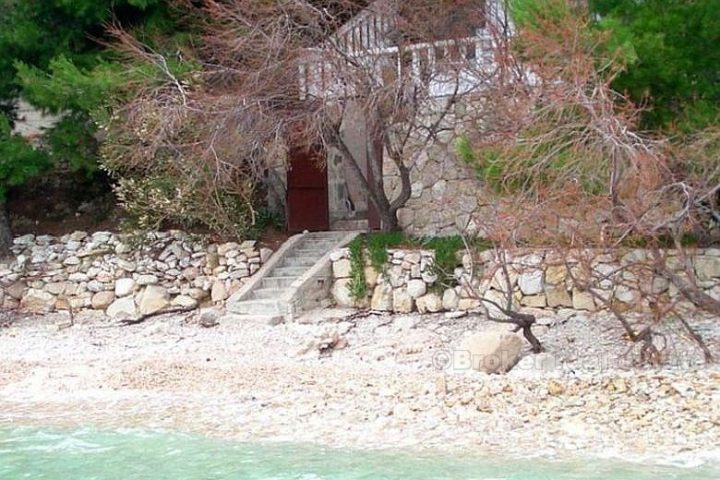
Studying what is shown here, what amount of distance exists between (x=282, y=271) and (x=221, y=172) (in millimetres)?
2080

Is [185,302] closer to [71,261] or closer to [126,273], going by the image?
[126,273]

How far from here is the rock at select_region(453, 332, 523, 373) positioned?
8797mm

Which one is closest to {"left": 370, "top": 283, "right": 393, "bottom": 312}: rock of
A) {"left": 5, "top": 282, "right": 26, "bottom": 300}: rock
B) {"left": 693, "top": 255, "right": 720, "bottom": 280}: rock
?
{"left": 693, "top": 255, "right": 720, "bottom": 280}: rock

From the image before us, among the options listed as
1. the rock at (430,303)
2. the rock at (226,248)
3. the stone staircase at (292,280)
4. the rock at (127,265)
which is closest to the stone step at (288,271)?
the stone staircase at (292,280)

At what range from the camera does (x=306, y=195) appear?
49.5 ft

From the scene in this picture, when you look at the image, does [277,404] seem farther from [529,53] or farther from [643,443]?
[529,53]

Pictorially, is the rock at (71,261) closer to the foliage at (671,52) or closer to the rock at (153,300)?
the rock at (153,300)

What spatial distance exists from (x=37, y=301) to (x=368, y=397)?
25.9 ft

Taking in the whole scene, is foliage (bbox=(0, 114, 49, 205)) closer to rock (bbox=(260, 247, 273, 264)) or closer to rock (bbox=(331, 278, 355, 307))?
rock (bbox=(260, 247, 273, 264))

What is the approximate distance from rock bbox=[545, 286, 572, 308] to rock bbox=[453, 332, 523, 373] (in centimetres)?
248

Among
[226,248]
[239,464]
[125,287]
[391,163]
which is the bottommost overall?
[239,464]

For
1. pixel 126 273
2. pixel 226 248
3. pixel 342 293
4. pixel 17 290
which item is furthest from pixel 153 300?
pixel 342 293

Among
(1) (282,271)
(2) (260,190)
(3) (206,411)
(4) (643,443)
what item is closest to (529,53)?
(4) (643,443)

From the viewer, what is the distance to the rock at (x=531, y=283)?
38.2 ft
